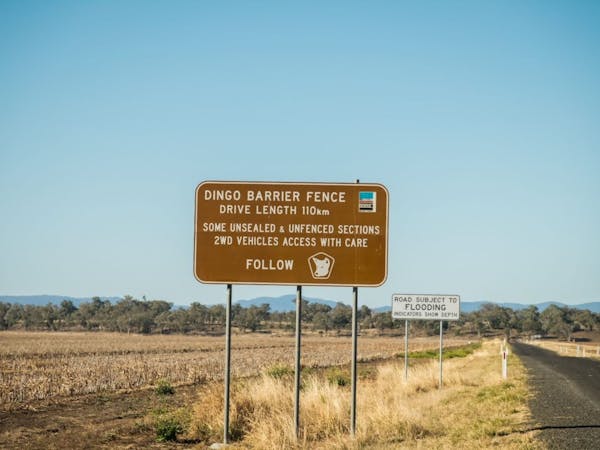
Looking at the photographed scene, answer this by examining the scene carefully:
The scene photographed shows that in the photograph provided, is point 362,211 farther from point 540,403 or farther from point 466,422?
point 540,403

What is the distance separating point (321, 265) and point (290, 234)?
77 cm

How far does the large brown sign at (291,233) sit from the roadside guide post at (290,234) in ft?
0.06

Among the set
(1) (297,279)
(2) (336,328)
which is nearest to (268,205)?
(1) (297,279)

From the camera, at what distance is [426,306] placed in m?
21.3

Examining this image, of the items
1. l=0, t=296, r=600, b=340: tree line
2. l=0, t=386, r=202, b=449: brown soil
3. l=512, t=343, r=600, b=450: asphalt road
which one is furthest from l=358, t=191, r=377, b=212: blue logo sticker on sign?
l=0, t=296, r=600, b=340: tree line

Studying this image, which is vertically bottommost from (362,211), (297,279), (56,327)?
(56,327)

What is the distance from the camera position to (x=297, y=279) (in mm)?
11328

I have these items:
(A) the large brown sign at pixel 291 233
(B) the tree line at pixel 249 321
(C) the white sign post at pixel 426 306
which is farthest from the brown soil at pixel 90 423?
(B) the tree line at pixel 249 321

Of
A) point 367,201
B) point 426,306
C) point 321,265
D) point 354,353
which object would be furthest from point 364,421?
point 426,306

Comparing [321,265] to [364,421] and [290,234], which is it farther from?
[364,421]

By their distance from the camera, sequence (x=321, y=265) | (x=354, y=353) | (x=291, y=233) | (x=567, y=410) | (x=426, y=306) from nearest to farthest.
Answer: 1. (x=354, y=353)
2. (x=321, y=265)
3. (x=291, y=233)
4. (x=567, y=410)
5. (x=426, y=306)

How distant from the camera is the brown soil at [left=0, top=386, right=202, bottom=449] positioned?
1254cm

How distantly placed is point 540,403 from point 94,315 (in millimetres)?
155527

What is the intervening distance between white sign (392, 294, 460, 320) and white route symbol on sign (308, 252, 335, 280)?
10.2 metres
